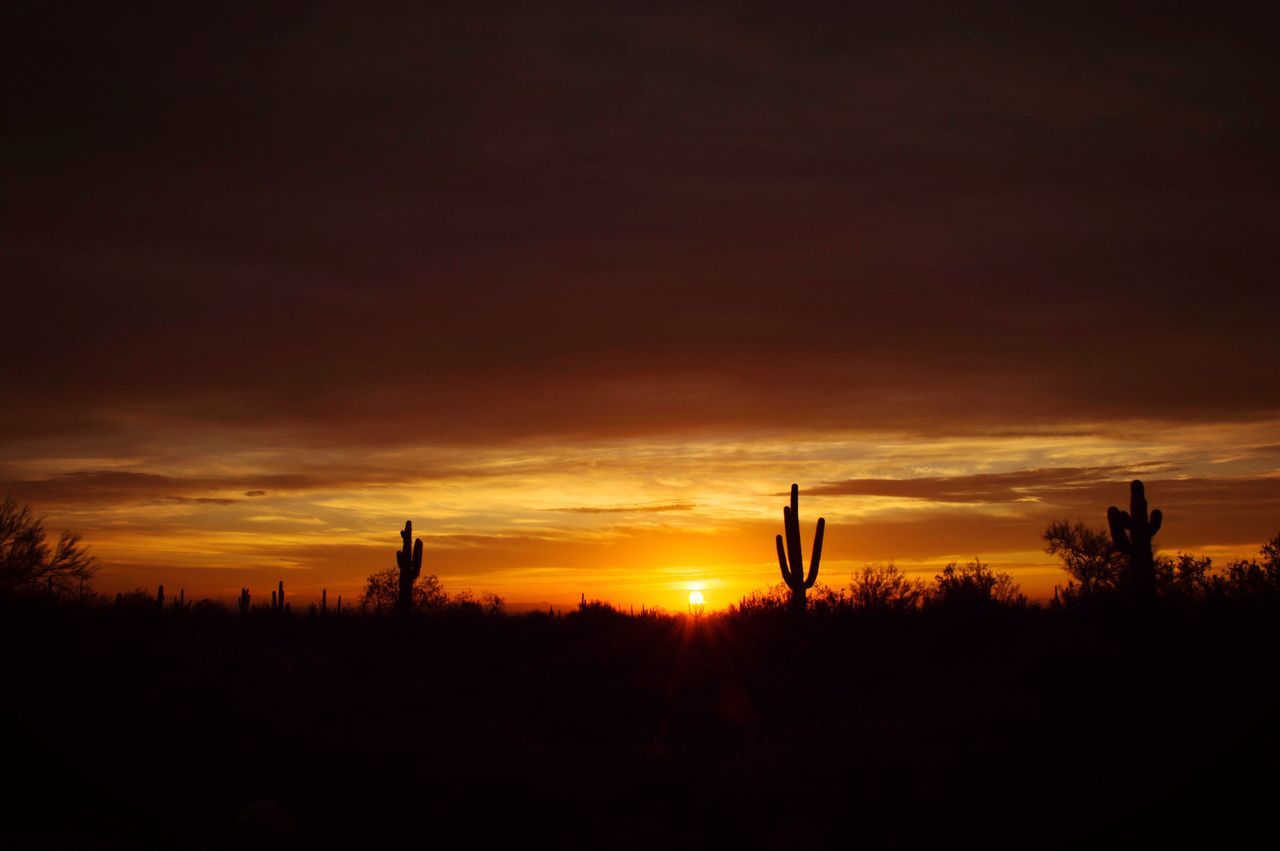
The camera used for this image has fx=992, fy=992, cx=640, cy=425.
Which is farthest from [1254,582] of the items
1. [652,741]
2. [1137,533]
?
[652,741]

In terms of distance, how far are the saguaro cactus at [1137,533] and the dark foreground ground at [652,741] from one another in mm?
1450

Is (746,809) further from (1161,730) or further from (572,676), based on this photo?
(572,676)

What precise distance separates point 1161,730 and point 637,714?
35.4 feet

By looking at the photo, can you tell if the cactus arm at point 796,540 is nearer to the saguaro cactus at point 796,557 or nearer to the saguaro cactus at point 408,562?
the saguaro cactus at point 796,557

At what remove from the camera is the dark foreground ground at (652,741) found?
12.3 m

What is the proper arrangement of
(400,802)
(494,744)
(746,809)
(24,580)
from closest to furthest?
(746,809), (400,802), (494,744), (24,580)

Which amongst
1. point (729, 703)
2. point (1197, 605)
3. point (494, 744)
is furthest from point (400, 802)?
point (1197, 605)

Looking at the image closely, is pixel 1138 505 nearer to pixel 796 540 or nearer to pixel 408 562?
pixel 796 540

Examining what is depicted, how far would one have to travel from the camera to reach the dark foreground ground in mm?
12263

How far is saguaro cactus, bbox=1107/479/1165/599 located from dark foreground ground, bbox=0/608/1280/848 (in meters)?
1.45

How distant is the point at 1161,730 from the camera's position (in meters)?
14.4

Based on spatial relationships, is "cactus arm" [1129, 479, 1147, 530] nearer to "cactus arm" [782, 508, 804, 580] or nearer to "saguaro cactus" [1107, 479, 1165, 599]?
"saguaro cactus" [1107, 479, 1165, 599]

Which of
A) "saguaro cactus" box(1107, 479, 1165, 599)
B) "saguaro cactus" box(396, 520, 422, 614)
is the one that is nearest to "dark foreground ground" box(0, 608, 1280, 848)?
"saguaro cactus" box(1107, 479, 1165, 599)

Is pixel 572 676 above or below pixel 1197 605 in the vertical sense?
below
